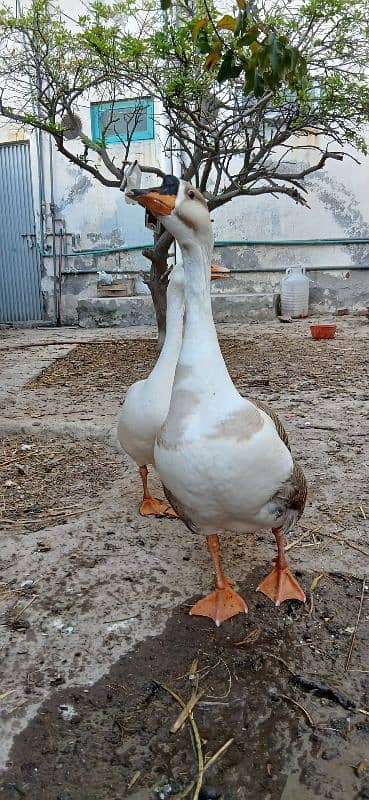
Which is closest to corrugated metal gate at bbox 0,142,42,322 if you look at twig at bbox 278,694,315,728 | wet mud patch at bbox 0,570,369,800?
wet mud patch at bbox 0,570,369,800

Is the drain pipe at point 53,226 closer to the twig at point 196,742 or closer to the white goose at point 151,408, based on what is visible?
the white goose at point 151,408

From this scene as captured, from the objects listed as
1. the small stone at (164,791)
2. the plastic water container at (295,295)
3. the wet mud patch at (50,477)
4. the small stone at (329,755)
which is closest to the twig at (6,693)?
the small stone at (164,791)

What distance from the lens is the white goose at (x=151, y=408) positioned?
3.04 meters

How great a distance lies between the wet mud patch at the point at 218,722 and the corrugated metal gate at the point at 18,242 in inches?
481

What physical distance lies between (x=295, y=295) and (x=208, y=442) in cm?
1047

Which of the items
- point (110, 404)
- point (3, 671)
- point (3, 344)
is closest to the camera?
point (3, 671)

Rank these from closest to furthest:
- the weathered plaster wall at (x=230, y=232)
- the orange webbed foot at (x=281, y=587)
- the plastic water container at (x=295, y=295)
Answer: the orange webbed foot at (x=281, y=587)
the plastic water container at (x=295, y=295)
the weathered plaster wall at (x=230, y=232)

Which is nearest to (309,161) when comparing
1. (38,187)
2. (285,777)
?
(38,187)

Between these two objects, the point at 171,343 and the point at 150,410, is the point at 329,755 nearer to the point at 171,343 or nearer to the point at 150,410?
the point at 150,410

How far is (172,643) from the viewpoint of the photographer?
87.1 inches

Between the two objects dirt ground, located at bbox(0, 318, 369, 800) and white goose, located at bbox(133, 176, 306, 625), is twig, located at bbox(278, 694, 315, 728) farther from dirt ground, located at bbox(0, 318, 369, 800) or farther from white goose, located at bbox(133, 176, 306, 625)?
white goose, located at bbox(133, 176, 306, 625)

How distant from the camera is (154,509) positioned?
329 centimetres

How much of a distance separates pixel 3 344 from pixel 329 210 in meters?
7.08

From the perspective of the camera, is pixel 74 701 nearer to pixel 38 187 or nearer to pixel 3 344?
pixel 3 344
